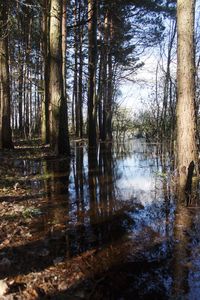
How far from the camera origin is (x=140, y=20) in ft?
65.2

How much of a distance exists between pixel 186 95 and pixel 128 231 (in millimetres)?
2352

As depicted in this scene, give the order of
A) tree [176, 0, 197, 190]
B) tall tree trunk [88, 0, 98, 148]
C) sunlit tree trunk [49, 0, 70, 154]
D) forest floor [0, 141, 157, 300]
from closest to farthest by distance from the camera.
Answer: forest floor [0, 141, 157, 300], tree [176, 0, 197, 190], sunlit tree trunk [49, 0, 70, 154], tall tree trunk [88, 0, 98, 148]

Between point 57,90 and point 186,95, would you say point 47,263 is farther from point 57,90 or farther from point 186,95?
point 57,90

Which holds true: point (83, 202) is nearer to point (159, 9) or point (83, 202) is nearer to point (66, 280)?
point (66, 280)

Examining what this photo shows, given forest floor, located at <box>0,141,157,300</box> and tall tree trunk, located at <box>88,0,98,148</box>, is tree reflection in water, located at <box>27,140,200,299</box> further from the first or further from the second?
tall tree trunk, located at <box>88,0,98,148</box>

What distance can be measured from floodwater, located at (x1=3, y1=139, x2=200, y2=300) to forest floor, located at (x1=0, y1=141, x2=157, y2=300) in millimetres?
17

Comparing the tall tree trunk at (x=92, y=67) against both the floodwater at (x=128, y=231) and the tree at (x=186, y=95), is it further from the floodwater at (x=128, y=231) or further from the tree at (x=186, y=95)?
the tree at (x=186, y=95)

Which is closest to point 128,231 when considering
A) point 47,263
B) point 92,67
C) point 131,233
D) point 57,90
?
point 131,233

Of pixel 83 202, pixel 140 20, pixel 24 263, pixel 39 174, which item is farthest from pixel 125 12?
pixel 24 263

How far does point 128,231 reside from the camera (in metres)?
3.94

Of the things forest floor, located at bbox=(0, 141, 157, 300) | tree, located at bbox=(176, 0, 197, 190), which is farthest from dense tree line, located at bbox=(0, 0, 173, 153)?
forest floor, located at bbox=(0, 141, 157, 300)

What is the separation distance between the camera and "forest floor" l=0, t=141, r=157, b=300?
2621mm

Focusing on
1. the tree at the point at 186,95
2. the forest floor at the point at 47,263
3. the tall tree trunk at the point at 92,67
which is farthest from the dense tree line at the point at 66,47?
the forest floor at the point at 47,263

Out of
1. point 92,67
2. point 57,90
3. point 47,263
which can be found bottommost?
point 47,263
